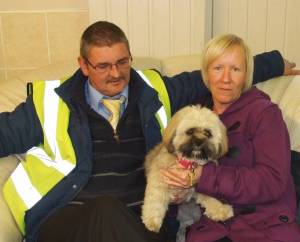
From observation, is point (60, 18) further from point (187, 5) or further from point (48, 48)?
point (187, 5)

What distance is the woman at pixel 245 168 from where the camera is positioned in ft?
5.03

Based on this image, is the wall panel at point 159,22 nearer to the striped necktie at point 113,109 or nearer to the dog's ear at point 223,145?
the striped necktie at point 113,109

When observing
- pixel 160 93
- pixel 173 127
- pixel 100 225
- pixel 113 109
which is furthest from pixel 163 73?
pixel 100 225

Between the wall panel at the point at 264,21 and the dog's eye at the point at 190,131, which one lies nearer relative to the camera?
the dog's eye at the point at 190,131

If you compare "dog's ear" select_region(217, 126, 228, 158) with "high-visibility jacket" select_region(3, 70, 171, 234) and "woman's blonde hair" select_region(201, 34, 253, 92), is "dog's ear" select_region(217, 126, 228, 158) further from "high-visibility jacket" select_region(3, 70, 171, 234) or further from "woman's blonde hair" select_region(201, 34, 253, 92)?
"high-visibility jacket" select_region(3, 70, 171, 234)

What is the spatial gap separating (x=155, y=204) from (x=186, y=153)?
9.1 inches

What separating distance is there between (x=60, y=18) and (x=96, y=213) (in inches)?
56.8

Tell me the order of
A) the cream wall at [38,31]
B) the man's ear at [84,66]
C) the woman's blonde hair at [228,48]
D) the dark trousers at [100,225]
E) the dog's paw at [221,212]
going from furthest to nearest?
the cream wall at [38,31]
the man's ear at [84,66]
the woman's blonde hair at [228,48]
the dog's paw at [221,212]
the dark trousers at [100,225]

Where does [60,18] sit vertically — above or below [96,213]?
above

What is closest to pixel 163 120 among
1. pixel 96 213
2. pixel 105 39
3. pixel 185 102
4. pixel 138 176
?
pixel 185 102

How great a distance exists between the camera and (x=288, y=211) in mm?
1582

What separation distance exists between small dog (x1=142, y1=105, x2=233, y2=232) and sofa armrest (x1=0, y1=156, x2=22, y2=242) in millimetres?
473

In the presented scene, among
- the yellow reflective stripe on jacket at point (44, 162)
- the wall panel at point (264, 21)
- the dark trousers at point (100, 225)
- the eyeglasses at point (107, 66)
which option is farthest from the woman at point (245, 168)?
the wall panel at point (264, 21)

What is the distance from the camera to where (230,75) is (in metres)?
1.70
